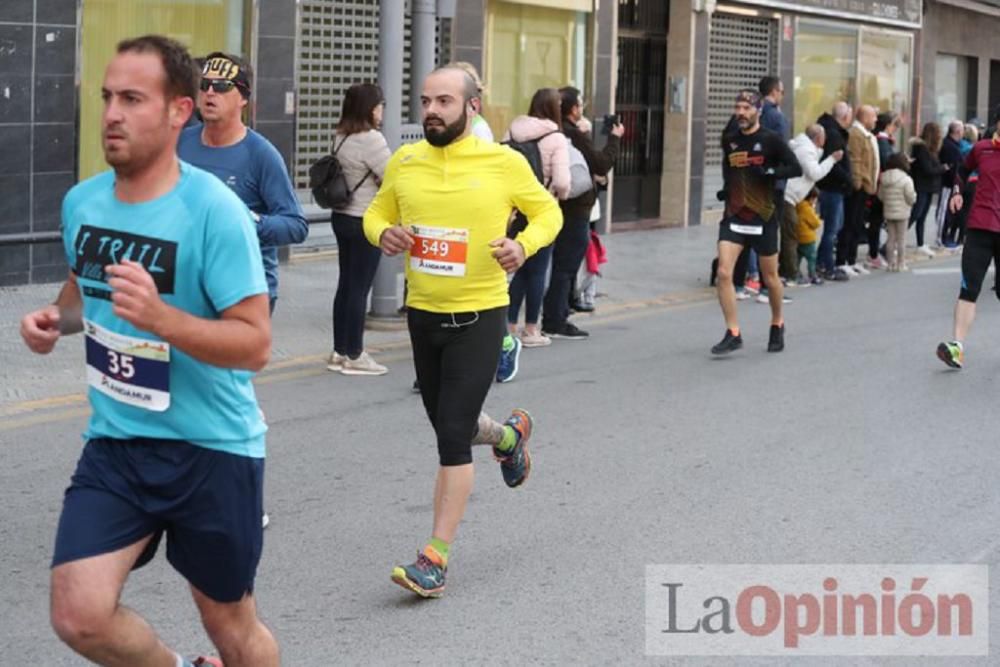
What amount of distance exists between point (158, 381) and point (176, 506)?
11.3 inches

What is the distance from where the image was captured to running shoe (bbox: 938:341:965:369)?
11.1 metres

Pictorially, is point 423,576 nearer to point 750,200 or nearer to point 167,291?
point 167,291

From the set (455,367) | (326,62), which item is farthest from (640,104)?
(455,367)

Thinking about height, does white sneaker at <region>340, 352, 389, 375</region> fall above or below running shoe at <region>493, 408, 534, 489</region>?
below

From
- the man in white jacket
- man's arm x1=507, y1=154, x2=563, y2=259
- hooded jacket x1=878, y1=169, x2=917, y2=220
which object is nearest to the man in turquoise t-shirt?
man's arm x1=507, y1=154, x2=563, y2=259

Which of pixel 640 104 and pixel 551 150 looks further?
pixel 640 104

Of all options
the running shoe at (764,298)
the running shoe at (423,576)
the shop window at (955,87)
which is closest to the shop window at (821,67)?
the shop window at (955,87)

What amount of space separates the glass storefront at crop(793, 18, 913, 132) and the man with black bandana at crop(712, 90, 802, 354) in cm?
1416

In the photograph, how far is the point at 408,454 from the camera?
8242mm

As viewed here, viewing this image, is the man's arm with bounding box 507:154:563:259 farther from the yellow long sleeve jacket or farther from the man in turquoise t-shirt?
the man in turquoise t-shirt

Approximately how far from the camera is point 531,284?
11.6 meters

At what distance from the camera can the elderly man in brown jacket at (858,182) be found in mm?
17391

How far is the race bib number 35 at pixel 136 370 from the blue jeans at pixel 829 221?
13.6m

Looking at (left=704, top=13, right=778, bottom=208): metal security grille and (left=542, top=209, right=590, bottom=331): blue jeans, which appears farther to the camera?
(left=704, top=13, right=778, bottom=208): metal security grille
